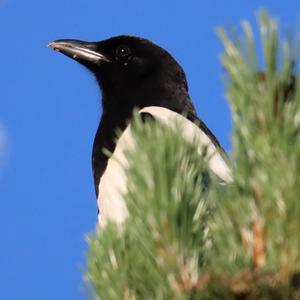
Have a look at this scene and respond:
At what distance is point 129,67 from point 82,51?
34 centimetres

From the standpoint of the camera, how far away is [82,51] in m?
5.84

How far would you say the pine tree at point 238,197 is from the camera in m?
1.53

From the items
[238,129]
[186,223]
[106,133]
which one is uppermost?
[106,133]

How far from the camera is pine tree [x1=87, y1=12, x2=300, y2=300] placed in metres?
1.53

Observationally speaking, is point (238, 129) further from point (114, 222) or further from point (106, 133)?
point (106, 133)

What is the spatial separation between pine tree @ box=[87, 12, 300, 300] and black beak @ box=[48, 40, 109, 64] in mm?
4167

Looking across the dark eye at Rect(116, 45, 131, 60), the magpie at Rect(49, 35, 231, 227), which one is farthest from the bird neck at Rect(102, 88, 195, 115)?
the dark eye at Rect(116, 45, 131, 60)

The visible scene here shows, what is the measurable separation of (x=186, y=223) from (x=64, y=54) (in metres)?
4.33

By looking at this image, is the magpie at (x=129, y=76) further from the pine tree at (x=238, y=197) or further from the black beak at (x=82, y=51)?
the pine tree at (x=238, y=197)

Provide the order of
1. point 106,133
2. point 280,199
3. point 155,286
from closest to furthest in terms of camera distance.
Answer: point 280,199
point 155,286
point 106,133

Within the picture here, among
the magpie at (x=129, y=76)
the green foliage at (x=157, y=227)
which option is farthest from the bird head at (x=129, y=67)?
the green foliage at (x=157, y=227)

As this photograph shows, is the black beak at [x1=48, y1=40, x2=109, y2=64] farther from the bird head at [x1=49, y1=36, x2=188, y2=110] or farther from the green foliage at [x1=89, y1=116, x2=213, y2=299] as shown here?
the green foliage at [x1=89, y1=116, x2=213, y2=299]

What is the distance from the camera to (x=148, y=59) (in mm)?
5723

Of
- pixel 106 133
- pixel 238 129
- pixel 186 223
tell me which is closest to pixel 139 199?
pixel 186 223
